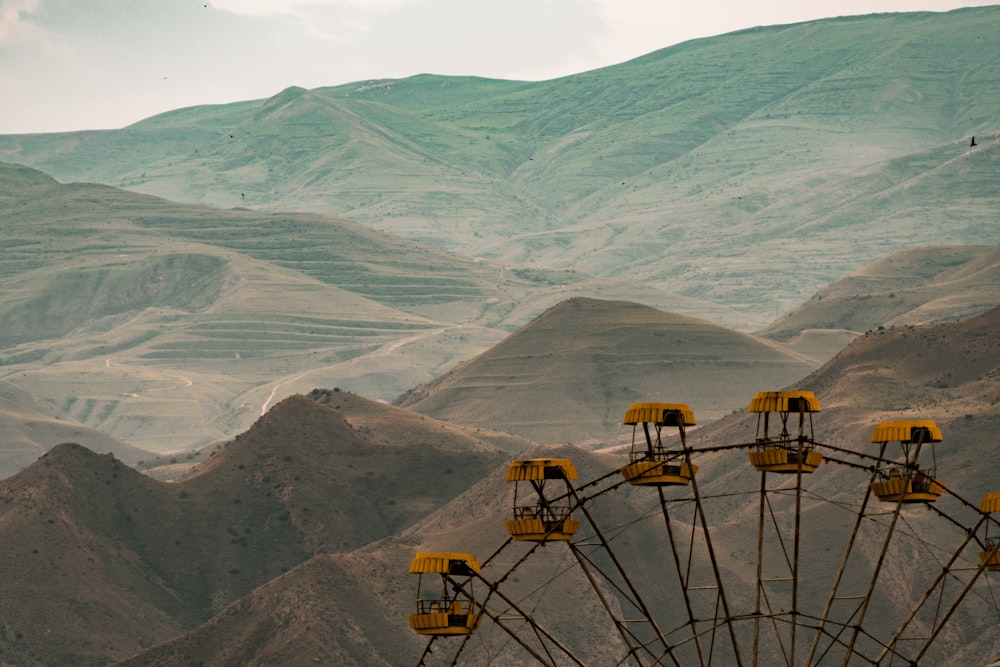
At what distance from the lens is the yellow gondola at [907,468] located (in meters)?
52.1

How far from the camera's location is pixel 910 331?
165m

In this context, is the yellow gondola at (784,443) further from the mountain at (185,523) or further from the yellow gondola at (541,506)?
the mountain at (185,523)

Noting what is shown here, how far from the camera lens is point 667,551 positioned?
4860 inches

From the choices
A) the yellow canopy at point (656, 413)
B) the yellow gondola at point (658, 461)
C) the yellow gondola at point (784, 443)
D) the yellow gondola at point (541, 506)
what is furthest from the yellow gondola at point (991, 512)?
the yellow gondola at point (541, 506)

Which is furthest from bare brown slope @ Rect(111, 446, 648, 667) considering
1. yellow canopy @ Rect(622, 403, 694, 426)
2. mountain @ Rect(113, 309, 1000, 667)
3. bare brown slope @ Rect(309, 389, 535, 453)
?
bare brown slope @ Rect(309, 389, 535, 453)

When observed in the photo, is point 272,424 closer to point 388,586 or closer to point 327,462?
point 327,462

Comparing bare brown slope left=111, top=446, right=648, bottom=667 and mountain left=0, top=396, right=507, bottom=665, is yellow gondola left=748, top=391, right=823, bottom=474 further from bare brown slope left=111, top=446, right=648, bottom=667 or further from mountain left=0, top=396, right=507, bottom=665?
mountain left=0, top=396, right=507, bottom=665

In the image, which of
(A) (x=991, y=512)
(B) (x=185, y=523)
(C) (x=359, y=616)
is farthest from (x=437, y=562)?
(B) (x=185, y=523)

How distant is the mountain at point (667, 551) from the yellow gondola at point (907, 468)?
27.4 m

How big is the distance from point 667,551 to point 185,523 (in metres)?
40.7

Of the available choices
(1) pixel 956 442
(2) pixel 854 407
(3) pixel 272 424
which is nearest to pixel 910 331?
(2) pixel 854 407

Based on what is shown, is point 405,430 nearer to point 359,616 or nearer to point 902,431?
point 359,616

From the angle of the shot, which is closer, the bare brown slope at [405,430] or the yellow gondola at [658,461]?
the yellow gondola at [658,461]

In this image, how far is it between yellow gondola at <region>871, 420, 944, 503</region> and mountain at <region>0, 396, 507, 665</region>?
73099mm
